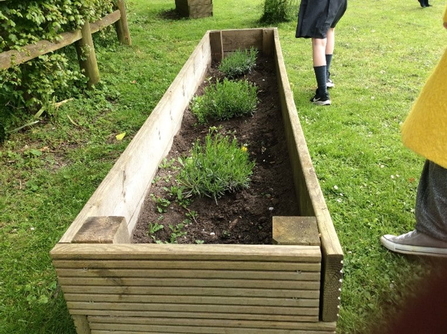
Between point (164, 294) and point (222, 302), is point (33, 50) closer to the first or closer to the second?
point (164, 294)

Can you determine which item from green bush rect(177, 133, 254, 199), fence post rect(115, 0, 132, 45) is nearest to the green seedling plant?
green bush rect(177, 133, 254, 199)

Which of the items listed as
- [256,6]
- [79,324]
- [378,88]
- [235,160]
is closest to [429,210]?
[235,160]

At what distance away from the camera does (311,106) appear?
4426mm

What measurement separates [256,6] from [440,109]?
31.0ft

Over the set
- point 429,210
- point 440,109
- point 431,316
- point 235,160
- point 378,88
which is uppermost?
point 431,316

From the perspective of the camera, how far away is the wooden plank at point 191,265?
1351 millimetres

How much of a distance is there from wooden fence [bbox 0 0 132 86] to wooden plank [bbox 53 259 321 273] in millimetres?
2592

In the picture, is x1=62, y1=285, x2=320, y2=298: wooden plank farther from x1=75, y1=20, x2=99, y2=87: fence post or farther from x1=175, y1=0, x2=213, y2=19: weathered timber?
x1=175, y1=0, x2=213, y2=19: weathered timber

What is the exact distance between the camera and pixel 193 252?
4.51 feet

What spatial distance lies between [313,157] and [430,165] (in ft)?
4.40

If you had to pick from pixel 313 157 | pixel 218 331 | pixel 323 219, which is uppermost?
pixel 323 219

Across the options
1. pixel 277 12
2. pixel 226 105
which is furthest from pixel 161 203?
pixel 277 12

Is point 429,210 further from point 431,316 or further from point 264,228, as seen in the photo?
point 431,316

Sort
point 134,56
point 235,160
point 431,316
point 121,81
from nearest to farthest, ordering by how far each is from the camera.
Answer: point 431,316, point 235,160, point 121,81, point 134,56
